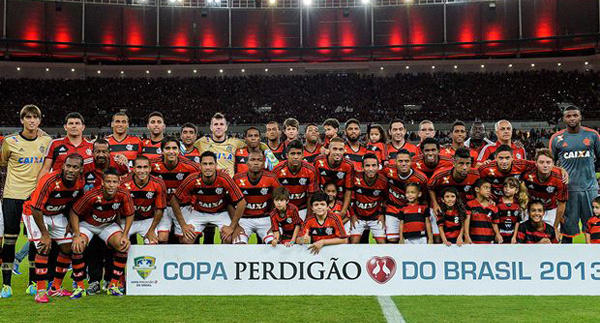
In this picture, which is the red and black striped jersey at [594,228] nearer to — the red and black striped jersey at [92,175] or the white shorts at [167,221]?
the white shorts at [167,221]

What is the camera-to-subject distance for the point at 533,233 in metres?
6.62

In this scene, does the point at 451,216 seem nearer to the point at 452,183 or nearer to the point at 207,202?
the point at 452,183

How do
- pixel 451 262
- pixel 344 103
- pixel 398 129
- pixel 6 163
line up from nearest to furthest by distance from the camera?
pixel 451 262 < pixel 6 163 < pixel 398 129 < pixel 344 103

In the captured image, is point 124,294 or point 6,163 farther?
point 6,163

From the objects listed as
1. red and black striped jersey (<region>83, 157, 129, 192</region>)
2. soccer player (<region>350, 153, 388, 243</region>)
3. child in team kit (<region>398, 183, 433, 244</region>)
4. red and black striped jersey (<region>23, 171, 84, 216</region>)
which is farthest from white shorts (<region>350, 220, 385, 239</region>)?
red and black striped jersey (<region>23, 171, 84, 216</region>)

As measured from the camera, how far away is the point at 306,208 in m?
7.11

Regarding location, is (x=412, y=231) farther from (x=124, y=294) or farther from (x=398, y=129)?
(x=124, y=294)

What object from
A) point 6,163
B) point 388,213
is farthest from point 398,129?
point 6,163

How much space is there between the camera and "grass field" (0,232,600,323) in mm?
4738

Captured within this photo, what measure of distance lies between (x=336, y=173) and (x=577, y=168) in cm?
313

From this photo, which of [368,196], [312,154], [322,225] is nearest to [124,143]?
[312,154]

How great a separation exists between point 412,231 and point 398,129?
4.89ft

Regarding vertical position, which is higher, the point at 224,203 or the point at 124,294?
the point at 224,203

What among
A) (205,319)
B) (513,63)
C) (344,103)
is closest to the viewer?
(205,319)
